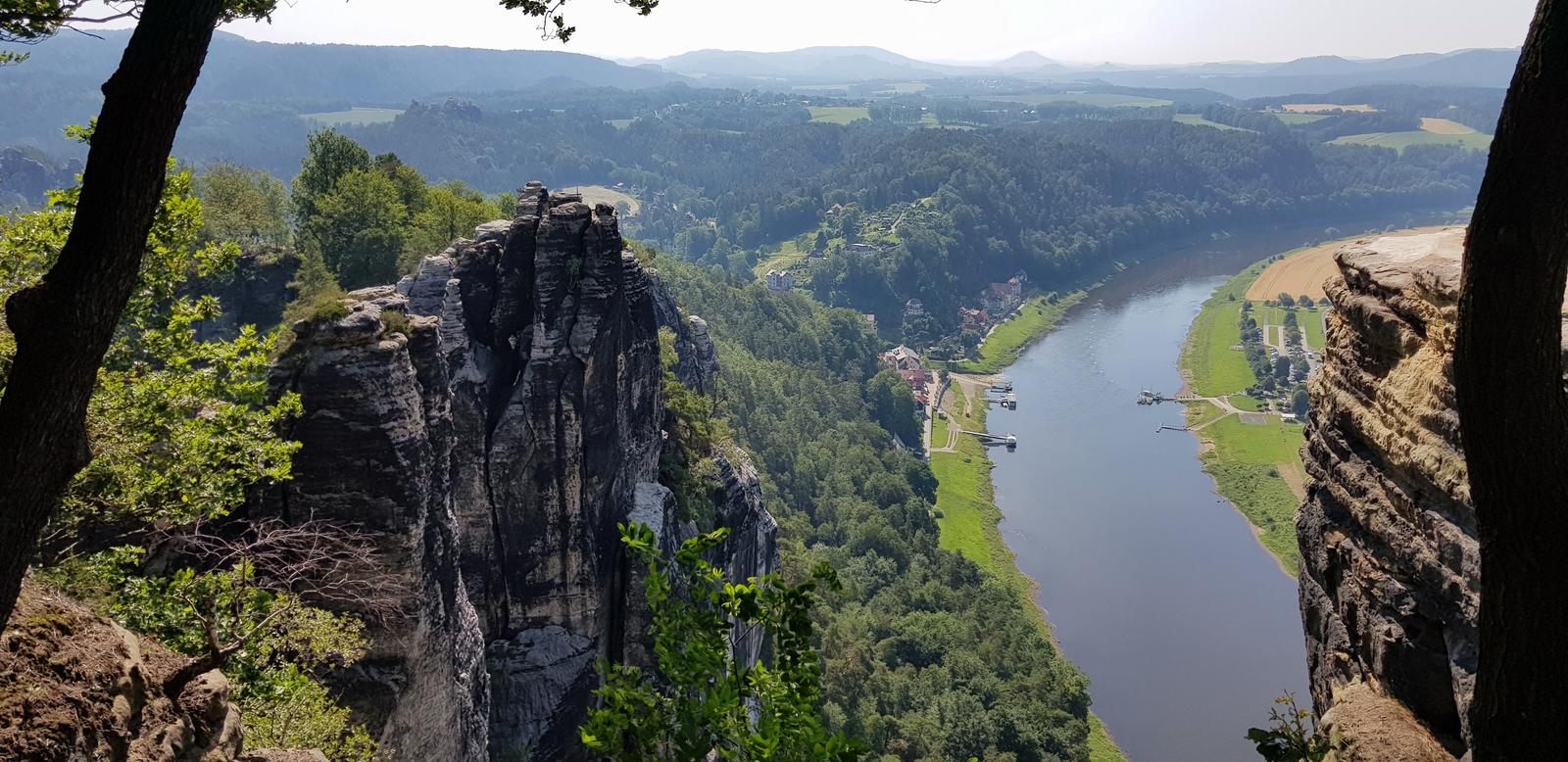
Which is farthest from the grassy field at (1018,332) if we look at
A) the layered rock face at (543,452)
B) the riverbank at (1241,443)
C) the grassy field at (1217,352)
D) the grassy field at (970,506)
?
the layered rock face at (543,452)

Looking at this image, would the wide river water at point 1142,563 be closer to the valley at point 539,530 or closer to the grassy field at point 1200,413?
the valley at point 539,530

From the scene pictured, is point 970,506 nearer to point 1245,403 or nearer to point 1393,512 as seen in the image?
point 1245,403

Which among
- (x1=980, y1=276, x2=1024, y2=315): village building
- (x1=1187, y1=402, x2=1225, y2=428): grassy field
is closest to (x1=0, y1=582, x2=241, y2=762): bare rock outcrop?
(x1=1187, y1=402, x2=1225, y2=428): grassy field

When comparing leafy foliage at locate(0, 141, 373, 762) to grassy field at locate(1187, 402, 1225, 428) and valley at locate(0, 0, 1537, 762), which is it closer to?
valley at locate(0, 0, 1537, 762)

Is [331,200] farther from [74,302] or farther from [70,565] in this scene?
[74,302]

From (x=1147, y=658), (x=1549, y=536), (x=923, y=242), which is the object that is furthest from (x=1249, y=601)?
(x=923, y=242)

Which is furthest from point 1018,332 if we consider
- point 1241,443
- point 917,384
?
point 1241,443

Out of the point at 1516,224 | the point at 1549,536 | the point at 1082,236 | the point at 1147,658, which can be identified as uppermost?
the point at 1516,224
